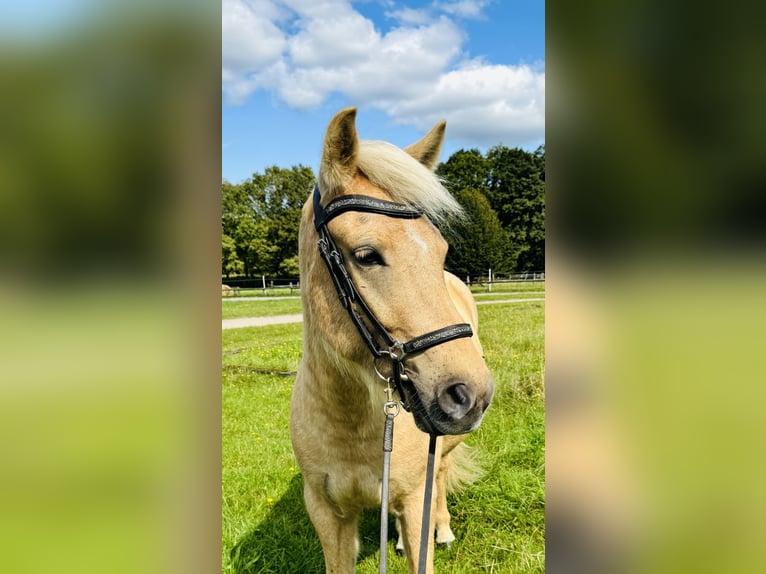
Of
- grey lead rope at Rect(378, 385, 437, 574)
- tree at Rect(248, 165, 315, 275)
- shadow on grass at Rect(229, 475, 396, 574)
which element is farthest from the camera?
tree at Rect(248, 165, 315, 275)

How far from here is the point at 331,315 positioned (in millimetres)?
2129

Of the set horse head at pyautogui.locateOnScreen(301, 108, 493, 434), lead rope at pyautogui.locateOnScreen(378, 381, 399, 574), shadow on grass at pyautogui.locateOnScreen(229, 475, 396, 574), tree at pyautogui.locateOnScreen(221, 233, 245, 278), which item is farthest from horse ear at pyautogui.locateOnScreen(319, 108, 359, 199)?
tree at pyautogui.locateOnScreen(221, 233, 245, 278)

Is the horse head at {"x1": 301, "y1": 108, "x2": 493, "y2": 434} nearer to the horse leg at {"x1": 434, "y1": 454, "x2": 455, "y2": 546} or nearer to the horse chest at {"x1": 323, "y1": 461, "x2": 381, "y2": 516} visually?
the horse chest at {"x1": 323, "y1": 461, "x2": 381, "y2": 516}

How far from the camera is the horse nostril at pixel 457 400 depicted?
1.72 metres

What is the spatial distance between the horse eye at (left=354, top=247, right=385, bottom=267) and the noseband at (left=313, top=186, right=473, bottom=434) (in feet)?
0.32

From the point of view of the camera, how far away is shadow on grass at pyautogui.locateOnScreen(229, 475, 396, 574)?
3.57 metres

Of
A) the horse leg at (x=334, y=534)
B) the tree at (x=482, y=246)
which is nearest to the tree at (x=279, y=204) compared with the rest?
the tree at (x=482, y=246)

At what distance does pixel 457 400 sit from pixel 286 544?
9.60ft

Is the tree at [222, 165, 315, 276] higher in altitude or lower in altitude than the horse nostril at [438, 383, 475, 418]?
higher

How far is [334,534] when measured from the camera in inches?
108

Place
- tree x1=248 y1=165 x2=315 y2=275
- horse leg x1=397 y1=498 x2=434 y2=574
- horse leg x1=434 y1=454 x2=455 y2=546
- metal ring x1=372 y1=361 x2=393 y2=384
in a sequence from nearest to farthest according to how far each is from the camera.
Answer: metal ring x1=372 y1=361 x2=393 y2=384, horse leg x1=397 y1=498 x2=434 y2=574, horse leg x1=434 y1=454 x2=455 y2=546, tree x1=248 y1=165 x2=315 y2=275
